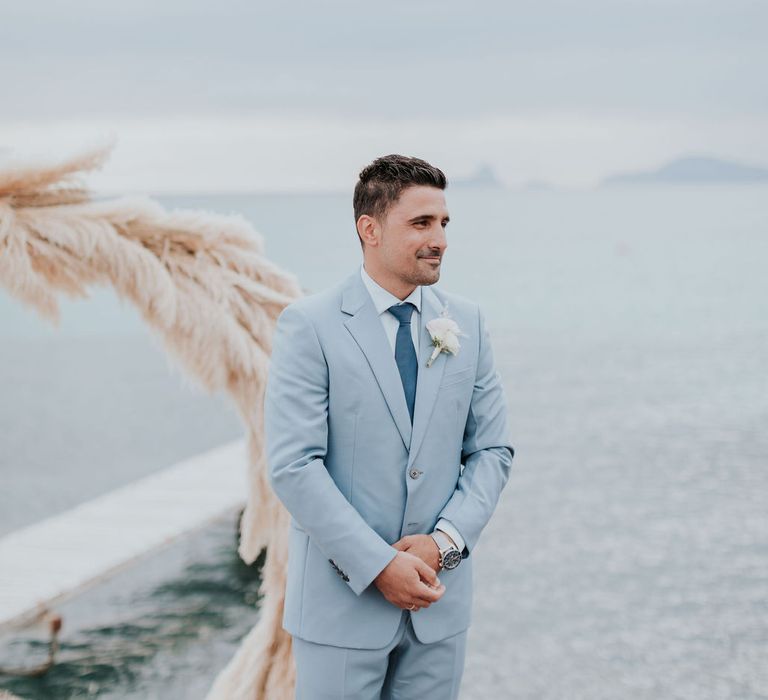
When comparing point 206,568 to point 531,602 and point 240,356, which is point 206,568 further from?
point 240,356

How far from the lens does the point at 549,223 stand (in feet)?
356

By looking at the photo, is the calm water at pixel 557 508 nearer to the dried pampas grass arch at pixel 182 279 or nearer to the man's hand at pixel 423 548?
the dried pampas grass arch at pixel 182 279

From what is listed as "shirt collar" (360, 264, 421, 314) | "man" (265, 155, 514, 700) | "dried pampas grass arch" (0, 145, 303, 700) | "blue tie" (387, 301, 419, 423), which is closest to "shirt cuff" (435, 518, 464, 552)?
"man" (265, 155, 514, 700)

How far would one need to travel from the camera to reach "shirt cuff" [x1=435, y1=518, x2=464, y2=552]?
2.28 meters

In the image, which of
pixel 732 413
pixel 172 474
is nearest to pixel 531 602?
pixel 172 474

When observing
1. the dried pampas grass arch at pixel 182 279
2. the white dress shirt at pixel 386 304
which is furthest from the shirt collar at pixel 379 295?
the dried pampas grass arch at pixel 182 279

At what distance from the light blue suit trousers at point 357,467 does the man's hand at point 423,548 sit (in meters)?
0.04

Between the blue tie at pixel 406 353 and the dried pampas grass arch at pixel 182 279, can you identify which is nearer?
the blue tie at pixel 406 353

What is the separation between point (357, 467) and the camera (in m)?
2.26

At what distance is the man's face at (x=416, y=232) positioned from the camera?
2.21 metres

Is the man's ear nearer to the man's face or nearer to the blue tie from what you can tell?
the man's face

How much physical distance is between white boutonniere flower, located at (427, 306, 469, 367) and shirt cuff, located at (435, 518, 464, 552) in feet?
1.16

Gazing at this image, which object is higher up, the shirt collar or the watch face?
the shirt collar

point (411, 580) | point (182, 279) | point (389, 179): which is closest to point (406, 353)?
point (389, 179)
